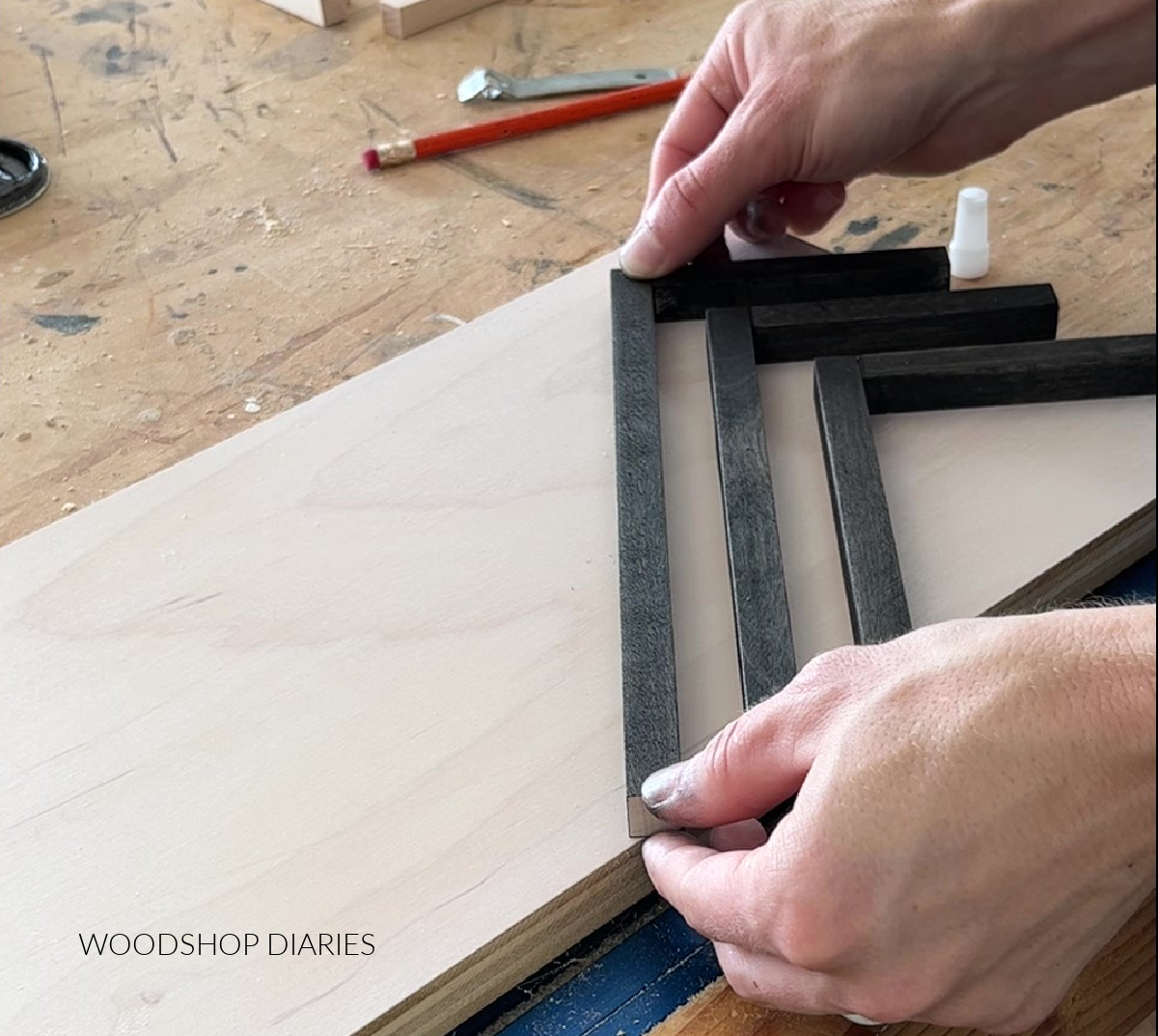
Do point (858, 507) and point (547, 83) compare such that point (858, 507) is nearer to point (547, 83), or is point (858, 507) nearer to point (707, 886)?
point (707, 886)

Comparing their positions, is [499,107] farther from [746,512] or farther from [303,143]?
[746,512]

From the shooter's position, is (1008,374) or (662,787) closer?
(662,787)

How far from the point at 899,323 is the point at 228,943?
2.59 feet

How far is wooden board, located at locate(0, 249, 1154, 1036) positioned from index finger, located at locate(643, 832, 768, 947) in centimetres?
3

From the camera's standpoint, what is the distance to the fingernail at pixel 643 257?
1248 mm

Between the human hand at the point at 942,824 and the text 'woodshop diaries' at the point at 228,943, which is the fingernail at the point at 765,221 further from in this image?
the text 'woodshop diaries' at the point at 228,943

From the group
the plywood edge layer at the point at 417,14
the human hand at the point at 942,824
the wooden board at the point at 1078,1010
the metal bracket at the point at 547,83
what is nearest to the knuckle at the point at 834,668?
the human hand at the point at 942,824

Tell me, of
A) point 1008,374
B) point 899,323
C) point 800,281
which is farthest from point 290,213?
point 1008,374

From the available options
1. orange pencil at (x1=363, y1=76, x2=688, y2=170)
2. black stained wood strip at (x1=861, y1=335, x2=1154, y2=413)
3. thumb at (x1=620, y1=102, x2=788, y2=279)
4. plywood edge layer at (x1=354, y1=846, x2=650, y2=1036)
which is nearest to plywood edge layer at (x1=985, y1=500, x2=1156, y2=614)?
black stained wood strip at (x1=861, y1=335, x2=1154, y2=413)

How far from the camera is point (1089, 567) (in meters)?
1.07

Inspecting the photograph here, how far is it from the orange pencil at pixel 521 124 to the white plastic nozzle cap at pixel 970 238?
1.54 ft

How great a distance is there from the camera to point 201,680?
94cm

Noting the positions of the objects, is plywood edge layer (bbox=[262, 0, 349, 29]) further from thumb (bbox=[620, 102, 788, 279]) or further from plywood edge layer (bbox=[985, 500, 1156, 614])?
plywood edge layer (bbox=[985, 500, 1156, 614])

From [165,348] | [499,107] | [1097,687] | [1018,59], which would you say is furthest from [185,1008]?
[499,107]
